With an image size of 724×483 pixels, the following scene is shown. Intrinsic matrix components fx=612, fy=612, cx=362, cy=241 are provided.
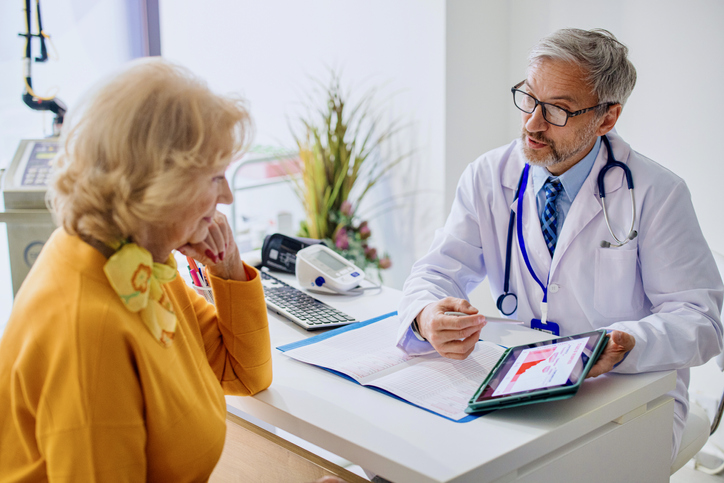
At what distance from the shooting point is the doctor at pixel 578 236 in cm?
145

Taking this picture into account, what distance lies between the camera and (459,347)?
133cm

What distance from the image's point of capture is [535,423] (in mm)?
1096

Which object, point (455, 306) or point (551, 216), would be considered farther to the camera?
point (551, 216)

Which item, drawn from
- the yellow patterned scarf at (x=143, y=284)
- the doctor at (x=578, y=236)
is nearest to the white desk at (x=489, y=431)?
the doctor at (x=578, y=236)

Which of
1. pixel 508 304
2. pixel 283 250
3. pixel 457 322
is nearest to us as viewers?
pixel 457 322

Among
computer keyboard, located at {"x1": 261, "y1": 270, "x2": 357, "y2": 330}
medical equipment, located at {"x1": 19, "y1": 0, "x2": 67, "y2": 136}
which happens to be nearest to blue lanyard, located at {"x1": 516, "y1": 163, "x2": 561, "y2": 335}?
computer keyboard, located at {"x1": 261, "y1": 270, "x2": 357, "y2": 330}

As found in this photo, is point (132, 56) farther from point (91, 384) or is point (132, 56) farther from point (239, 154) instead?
point (91, 384)

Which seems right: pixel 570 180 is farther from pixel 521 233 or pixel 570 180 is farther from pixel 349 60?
pixel 349 60

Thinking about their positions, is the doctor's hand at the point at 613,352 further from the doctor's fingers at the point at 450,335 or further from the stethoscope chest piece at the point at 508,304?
the stethoscope chest piece at the point at 508,304

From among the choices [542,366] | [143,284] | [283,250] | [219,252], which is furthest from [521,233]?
[143,284]

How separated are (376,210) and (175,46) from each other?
57.0 inches

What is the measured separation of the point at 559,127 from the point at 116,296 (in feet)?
3.96

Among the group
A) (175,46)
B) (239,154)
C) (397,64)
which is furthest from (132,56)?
(239,154)

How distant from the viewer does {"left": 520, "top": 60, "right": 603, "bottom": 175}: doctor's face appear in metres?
1.61
